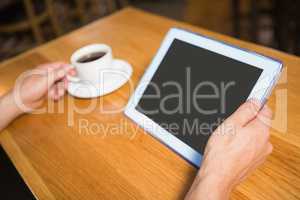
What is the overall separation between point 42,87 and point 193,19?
2.28 metres

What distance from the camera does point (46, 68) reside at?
2.66ft

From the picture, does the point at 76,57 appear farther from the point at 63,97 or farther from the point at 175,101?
the point at 175,101

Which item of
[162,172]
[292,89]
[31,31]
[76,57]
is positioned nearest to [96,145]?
[162,172]

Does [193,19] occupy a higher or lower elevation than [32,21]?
lower

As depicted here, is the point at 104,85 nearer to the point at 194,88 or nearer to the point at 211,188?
the point at 194,88

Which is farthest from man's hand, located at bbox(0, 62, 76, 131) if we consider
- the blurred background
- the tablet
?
the blurred background

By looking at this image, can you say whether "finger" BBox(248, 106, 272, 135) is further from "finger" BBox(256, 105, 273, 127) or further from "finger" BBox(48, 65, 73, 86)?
"finger" BBox(48, 65, 73, 86)

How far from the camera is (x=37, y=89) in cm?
78

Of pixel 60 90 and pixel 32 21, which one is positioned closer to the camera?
pixel 60 90

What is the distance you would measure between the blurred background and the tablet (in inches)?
55.7

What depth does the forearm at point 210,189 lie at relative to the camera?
0.45 m

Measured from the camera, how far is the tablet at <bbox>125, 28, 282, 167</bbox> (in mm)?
528

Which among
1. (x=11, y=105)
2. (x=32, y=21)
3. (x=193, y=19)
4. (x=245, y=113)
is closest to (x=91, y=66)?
(x=11, y=105)

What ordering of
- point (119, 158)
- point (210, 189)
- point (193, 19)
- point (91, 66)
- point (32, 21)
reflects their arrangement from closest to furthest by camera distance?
point (210, 189) < point (119, 158) < point (91, 66) < point (32, 21) < point (193, 19)
